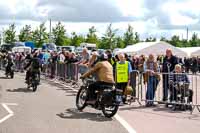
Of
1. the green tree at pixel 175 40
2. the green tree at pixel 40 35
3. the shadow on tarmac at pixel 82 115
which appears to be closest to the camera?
the shadow on tarmac at pixel 82 115

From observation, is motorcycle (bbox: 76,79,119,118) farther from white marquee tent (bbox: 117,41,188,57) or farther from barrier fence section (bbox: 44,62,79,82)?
white marquee tent (bbox: 117,41,188,57)

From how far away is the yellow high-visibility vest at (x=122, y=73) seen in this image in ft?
→ 52.2

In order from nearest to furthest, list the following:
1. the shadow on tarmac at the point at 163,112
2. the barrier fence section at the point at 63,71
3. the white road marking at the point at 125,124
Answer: the white road marking at the point at 125,124 → the shadow on tarmac at the point at 163,112 → the barrier fence section at the point at 63,71

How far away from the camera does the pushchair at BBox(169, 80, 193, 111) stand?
1502 centimetres

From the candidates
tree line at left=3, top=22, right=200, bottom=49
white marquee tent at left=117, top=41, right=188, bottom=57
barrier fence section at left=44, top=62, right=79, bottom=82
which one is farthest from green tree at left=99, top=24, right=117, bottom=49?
barrier fence section at left=44, top=62, right=79, bottom=82

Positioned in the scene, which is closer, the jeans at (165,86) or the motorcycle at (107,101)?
the motorcycle at (107,101)

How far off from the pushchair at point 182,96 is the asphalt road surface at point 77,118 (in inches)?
10.9

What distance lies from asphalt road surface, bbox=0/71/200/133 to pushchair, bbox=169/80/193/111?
28 cm

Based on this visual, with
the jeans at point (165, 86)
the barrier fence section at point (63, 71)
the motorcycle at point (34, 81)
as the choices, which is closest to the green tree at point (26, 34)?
the barrier fence section at point (63, 71)

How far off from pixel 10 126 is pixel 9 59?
2064cm

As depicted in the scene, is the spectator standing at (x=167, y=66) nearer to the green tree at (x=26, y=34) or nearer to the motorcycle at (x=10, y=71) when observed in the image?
the motorcycle at (x=10, y=71)

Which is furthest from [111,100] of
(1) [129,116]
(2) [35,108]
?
(2) [35,108]

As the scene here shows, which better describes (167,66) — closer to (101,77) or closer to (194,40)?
(101,77)

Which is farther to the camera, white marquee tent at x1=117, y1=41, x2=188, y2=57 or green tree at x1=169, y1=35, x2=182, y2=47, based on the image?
green tree at x1=169, y1=35, x2=182, y2=47
